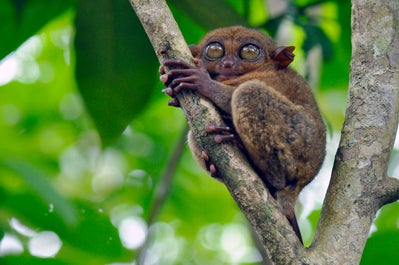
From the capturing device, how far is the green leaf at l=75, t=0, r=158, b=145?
3.88 metres

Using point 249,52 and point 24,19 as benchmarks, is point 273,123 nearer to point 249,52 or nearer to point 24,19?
point 249,52

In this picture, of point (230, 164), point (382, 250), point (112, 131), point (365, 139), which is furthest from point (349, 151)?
point (112, 131)

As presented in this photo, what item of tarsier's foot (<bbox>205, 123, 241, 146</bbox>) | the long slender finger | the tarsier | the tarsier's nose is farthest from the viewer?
the tarsier's nose

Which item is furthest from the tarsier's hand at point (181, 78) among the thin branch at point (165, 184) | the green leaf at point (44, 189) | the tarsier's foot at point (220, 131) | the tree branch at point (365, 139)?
the thin branch at point (165, 184)

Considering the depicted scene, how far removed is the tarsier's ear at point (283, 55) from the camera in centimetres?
427

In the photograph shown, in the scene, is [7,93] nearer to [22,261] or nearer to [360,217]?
Answer: [22,261]

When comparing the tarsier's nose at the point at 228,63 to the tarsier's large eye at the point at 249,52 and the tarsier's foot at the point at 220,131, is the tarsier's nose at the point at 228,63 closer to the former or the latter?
the tarsier's large eye at the point at 249,52

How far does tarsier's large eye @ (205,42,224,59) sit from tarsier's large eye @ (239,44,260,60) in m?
0.12

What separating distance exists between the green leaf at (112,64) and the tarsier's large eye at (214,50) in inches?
15.9

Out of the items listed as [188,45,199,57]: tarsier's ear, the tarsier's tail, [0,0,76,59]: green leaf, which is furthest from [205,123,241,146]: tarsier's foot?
[0,0,76,59]: green leaf

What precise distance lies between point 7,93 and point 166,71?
558cm

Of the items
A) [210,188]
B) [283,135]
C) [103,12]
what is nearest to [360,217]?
[283,135]

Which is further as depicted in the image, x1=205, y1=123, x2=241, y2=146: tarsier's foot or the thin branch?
the thin branch

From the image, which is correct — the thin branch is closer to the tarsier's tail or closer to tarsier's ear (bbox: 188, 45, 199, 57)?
tarsier's ear (bbox: 188, 45, 199, 57)
